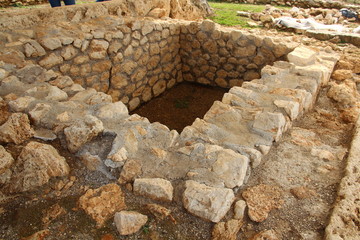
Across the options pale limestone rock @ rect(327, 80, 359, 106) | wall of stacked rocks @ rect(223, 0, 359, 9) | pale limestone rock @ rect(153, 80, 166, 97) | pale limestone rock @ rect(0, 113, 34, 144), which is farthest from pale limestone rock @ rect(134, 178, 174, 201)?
wall of stacked rocks @ rect(223, 0, 359, 9)

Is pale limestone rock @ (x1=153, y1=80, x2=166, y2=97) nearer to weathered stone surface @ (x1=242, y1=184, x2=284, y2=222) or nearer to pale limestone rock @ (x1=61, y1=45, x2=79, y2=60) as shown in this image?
pale limestone rock @ (x1=61, y1=45, x2=79, y2=60)

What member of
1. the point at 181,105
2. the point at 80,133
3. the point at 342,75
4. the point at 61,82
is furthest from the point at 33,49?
the point at 342,75

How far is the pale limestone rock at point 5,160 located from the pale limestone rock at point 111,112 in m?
0.64

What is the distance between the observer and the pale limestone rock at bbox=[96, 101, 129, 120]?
2108mm

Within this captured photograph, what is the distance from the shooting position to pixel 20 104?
2064mm

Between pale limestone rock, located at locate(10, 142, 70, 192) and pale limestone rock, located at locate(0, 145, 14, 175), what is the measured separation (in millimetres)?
37

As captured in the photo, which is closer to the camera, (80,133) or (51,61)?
(80,133)

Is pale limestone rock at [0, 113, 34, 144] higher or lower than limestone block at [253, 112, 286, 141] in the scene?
higher

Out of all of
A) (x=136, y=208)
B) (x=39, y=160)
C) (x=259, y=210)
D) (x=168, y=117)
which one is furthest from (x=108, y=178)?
(x=168, y=117)

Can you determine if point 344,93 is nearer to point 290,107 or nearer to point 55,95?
point 290,107

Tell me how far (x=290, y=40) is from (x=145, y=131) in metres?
3.33

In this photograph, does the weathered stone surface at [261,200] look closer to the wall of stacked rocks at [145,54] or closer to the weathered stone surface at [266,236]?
the weathered stone surface at [266,236]

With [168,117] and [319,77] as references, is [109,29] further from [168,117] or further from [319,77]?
[319,77]

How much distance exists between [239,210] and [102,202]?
2.49 feet
